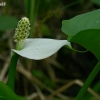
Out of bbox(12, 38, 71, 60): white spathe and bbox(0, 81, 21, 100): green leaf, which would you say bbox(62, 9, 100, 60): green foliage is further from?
Answer: bbox(0, 81, 21, 100): green leaf

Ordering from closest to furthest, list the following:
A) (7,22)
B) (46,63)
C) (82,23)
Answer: (82,23) → (7,22) → (46,63)

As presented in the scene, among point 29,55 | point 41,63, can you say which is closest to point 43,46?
point 29,55

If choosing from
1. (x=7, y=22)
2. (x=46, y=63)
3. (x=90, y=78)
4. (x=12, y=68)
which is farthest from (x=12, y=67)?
(x=46, y=63)

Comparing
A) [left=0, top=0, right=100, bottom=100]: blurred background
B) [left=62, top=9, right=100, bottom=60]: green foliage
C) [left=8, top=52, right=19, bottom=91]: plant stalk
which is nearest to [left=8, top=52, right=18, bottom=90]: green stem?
[left=8, top=52, right=19, bottom=91]: plant stalk

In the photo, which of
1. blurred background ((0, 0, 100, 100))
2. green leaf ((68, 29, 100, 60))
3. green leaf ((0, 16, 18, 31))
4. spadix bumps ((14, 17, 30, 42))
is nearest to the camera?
green leaf ((68, 29, 100, 60))

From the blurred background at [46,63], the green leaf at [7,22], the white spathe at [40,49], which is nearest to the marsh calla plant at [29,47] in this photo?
the white spathe at [40,49]

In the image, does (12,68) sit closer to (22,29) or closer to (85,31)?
(22,29)

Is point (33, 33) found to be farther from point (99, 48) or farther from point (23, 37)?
point (99, 48)
